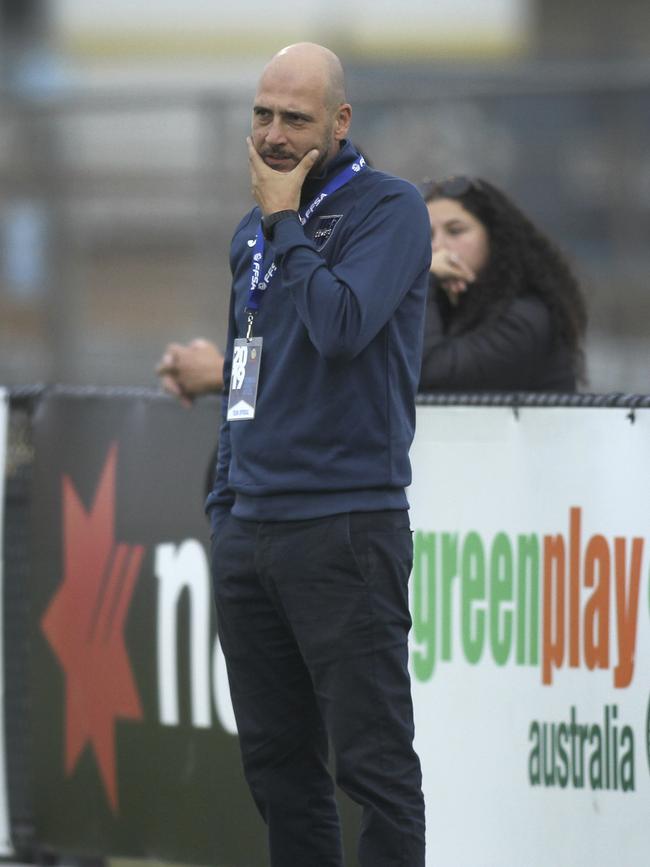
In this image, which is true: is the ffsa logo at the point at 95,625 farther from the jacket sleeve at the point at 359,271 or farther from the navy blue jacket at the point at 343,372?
the jacket sleeve at the point at 359,271

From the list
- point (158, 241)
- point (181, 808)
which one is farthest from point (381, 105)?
point (181, 808)

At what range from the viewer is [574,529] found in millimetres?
4605

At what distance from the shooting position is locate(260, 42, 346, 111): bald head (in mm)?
3670

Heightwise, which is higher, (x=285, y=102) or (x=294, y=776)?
(x=285, y=102)

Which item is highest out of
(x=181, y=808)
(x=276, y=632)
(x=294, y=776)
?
(x=276, y=632)

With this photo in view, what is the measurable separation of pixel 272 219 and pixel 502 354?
1618mm

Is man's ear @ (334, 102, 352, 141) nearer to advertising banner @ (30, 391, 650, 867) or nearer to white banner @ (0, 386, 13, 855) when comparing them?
advertising banner @ (30, 391, 650, 867)

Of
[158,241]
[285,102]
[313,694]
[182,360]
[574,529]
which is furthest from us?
[158,241]

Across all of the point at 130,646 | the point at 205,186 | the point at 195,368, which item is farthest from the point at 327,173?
the point at 205,186

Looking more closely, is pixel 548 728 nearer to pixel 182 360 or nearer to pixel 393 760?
pixel 393 760

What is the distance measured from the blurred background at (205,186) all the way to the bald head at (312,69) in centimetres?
428

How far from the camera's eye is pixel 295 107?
3.65 metres

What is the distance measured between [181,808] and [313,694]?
1503 mm

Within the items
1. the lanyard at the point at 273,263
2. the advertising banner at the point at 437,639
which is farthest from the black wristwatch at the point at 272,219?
the advertising banner at the point at 437,639
